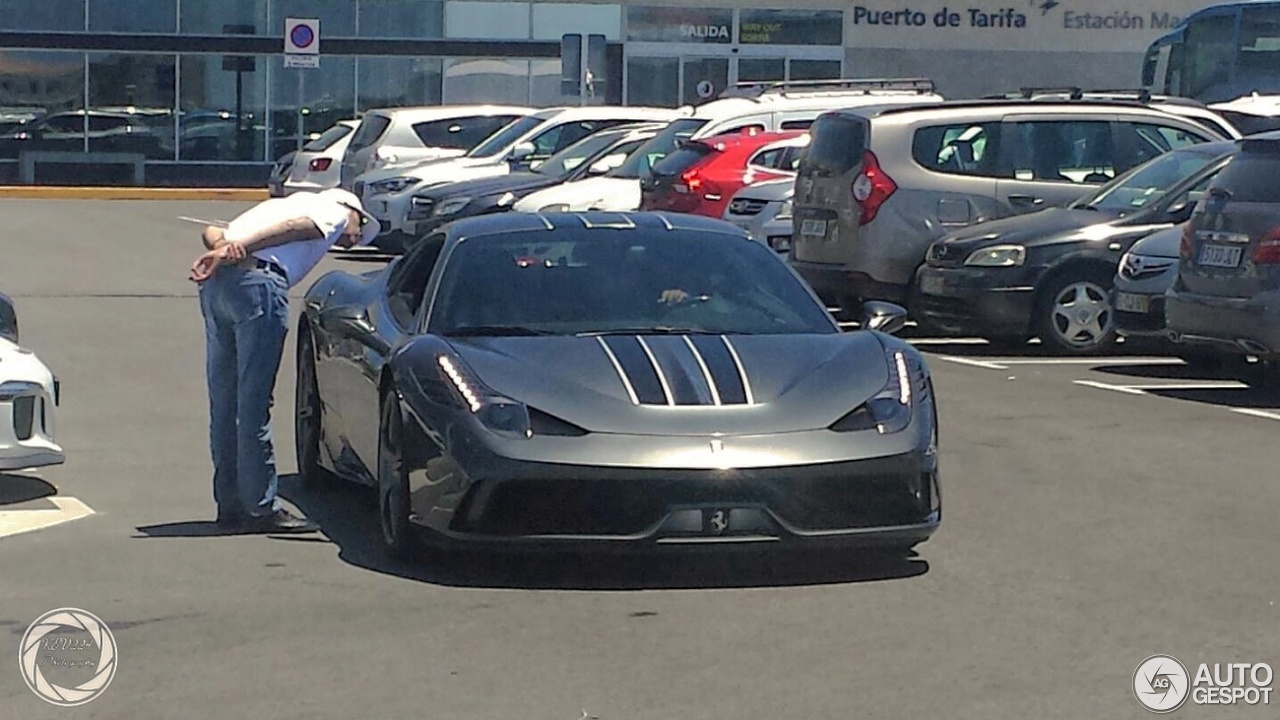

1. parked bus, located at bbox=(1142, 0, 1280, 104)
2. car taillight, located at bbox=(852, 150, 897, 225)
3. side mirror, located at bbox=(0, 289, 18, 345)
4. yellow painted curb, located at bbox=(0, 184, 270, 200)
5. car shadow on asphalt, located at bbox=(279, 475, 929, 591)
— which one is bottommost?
car shadow on asphalt, located at bbox=(279, 475, 929, 591)

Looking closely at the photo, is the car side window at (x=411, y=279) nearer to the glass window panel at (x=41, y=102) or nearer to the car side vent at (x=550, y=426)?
the car side vent at (x=550, y=426)

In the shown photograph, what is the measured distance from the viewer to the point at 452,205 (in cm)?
2344

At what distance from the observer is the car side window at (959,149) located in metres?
16.5

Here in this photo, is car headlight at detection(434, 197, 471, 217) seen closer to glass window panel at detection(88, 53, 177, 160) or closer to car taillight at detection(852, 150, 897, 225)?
car taillight at detection(852, 150, 897, 225)

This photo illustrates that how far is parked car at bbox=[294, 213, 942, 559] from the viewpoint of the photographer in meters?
7.20

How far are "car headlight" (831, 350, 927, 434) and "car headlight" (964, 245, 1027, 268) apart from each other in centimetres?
773

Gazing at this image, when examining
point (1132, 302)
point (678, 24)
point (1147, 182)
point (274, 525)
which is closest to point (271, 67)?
point (678, 24)

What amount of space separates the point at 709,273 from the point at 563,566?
1374mm

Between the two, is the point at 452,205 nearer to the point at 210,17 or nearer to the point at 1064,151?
the point at 1064,151

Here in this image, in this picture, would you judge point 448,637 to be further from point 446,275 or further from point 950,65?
point 950,65

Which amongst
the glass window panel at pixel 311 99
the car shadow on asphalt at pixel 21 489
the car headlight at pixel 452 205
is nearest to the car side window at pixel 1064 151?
the car headlight at pixel 452 205

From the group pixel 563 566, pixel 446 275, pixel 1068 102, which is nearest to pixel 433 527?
pixel 563 566

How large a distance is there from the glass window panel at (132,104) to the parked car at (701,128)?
72.1 feet

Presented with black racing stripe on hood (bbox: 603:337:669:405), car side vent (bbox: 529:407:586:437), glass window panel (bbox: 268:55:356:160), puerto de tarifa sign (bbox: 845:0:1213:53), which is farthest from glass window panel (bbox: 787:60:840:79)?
car side vent (bbox: 529:407:586:437)
